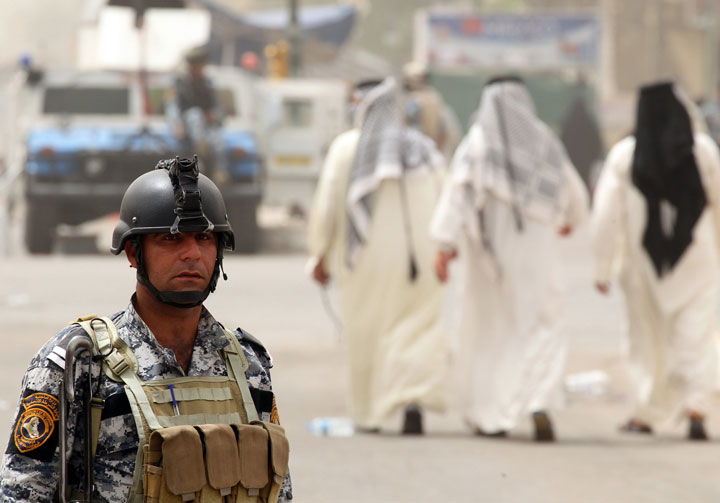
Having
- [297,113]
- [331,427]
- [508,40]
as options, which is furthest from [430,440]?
[508,40]

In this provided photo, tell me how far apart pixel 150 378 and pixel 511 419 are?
17.1ft

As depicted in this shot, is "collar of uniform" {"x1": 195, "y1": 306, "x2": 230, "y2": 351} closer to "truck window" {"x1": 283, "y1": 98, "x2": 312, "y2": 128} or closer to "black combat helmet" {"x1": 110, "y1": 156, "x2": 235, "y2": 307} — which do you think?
"black combat helmet" {"x1": 110, "y1": 156, "x2": 235, "y2": 307}

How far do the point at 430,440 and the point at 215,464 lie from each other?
5.14 meters

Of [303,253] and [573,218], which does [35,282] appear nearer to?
[303,253]

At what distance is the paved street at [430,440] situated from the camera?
6719mm

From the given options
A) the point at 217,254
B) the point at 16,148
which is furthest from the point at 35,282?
the point at 217,254

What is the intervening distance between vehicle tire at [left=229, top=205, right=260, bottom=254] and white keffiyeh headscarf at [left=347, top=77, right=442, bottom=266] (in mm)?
9595

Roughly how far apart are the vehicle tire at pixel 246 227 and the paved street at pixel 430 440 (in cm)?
354

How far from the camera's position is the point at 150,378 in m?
3.07

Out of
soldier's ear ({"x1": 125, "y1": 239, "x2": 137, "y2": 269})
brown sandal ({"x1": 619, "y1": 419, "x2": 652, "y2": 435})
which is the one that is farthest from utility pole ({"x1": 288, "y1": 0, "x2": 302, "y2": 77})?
soldier's ear ({"x1": 125, "y1": 239, "x2": 137, "y2": 269})

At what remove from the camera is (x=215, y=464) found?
299 cm

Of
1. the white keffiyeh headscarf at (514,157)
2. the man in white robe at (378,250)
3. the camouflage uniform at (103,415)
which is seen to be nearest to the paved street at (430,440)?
the man in white robe at (378,250)

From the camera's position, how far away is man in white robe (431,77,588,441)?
822cm

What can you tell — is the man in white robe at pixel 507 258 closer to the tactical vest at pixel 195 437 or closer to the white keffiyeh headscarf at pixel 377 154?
the white keffiyeh headscarf at pixel 377 154
